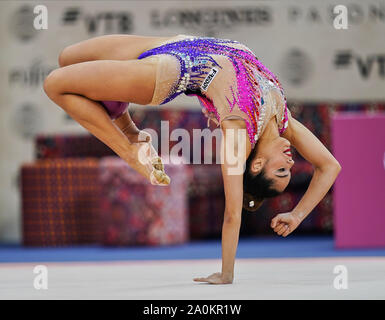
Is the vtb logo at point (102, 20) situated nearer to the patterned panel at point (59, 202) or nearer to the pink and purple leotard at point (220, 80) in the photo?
the patterned panel at point (59, 202)

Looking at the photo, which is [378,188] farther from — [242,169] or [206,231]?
[242,169]

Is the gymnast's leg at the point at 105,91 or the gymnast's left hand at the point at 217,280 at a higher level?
the gymnast's leg at the point at 105,91

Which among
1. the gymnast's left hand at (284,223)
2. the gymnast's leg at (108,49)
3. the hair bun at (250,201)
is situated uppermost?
the gymnast's leg at (108,49)

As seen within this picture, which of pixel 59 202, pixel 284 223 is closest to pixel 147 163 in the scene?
pixel 284 223

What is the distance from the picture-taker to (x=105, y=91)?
2859mm

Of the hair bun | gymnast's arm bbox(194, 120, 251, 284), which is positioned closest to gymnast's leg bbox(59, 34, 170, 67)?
gymnast's arm bbox(194, 120, 251, 284)

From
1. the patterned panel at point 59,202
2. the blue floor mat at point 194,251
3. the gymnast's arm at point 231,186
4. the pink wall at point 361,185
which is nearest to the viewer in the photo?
the gymnast's arm at point 231,186

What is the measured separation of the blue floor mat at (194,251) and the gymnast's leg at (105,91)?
63.9 inches

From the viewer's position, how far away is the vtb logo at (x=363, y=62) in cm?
679

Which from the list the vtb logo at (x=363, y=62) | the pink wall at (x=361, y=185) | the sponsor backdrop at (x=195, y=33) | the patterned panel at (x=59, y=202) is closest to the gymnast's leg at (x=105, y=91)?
the pink wall at (x=361, y=185)

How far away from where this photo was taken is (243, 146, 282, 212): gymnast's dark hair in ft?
9.88

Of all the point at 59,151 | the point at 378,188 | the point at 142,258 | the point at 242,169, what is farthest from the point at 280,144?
the point at 59,151

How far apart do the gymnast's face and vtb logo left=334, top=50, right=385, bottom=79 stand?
4070mm
